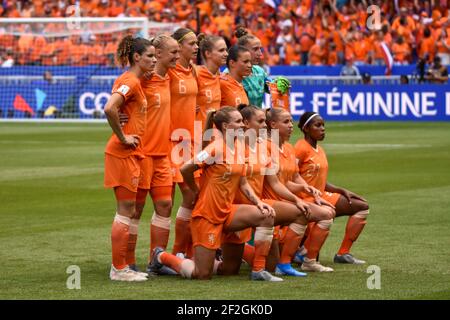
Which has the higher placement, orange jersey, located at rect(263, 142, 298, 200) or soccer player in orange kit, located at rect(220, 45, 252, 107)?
soccer player in orange kit, located at rect(220, 45, 252, 107)

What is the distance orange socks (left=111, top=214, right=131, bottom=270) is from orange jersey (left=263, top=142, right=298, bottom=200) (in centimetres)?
145

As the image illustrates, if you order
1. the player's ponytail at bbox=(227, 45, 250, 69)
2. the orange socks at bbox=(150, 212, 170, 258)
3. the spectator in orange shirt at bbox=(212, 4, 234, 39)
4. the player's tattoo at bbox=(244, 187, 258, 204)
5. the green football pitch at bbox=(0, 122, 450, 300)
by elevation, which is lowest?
the green football pitch at bbox=(0, 122, 450, 300)

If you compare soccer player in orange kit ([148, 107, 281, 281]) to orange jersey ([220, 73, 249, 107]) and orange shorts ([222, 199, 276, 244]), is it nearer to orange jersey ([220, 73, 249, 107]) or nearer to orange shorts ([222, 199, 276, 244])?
orange shorts ([222, 199, 276, 244])

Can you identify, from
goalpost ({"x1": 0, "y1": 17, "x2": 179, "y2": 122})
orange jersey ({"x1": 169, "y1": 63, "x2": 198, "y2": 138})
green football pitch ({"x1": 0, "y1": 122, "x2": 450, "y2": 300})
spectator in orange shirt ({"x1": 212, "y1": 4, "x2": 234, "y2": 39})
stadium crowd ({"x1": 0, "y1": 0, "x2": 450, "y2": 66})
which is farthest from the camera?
spectator in orange shirt ({"x1": 212, "y1": 4, "x2": 234, "y2": 39})

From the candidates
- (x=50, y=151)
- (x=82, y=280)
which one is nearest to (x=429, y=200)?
(x=82, y=280)

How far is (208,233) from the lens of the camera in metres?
9.92

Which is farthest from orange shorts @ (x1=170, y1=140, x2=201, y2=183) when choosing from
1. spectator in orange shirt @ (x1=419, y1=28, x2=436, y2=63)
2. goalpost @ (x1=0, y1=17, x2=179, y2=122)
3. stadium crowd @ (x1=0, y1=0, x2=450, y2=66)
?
spectator in orange shirt @ (x1=419, y1=28, x2=436, y2=63)

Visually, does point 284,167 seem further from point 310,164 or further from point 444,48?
point 444,48

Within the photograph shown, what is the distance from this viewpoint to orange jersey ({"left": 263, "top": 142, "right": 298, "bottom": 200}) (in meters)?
10.6

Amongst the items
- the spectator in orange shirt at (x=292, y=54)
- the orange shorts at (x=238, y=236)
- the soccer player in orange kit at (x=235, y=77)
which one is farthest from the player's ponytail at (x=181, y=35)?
the spectator in orange shirt at (x=292, y=54)

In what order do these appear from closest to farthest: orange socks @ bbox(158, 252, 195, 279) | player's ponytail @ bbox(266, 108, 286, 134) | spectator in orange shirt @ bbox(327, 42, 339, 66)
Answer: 1. orange socks @ bbox(158, 252, 195, 279)
2. player's ponytail @ bbox(266, 108, 286, 134)
3. spectator in orange shirt @ bbox(327, 42, 339, 66)

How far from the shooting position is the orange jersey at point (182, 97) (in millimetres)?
10836

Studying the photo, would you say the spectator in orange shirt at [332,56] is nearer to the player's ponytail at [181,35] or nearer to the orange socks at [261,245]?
the player's ponytail at [181,35]

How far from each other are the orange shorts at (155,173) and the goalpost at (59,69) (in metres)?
A: 21.9
